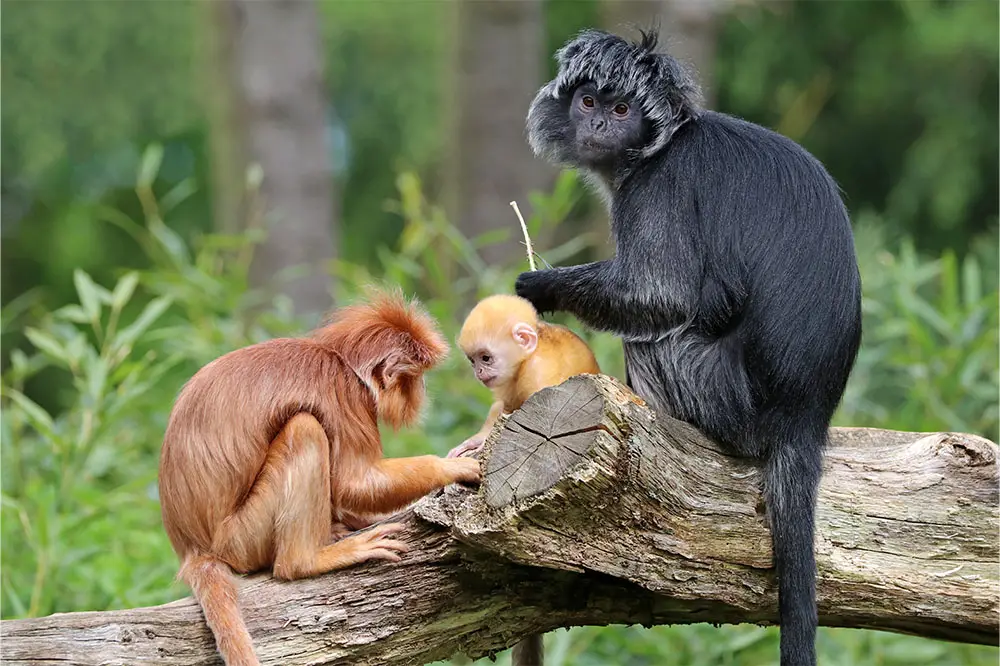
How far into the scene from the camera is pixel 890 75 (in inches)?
412

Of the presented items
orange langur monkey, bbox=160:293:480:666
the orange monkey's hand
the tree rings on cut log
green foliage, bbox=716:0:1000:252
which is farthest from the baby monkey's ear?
green foliage, bbox=716:0:1000:252

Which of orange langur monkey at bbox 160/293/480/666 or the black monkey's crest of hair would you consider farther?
the black monkey's crest of hair

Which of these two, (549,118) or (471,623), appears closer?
(471,623)

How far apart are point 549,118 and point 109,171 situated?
949 centimetres

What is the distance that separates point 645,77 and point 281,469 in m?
1.51

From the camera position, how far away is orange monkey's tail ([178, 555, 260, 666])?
97.0 inches

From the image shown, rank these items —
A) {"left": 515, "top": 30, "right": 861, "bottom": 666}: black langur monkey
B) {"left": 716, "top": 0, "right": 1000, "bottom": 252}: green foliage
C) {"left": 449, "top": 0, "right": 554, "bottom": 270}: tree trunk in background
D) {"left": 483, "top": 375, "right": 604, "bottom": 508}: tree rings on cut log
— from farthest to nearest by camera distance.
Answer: {"left": 716, "top": 0, "right": 1000, "bottom": 252}: green foliage
{"left": 449, "top": 0, "right": 554, "bottom": 270}: tree trunk in background
{"left": 515, "top": 30, "right": 861, "bottom": 666}: black langur monkey
{"left": 483, "top": 375, "right": 604, "bottom": 508}: tree rings on cut log

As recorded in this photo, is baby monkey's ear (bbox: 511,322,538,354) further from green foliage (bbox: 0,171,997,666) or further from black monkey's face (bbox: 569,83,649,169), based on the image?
green foliage (bbox: 0,171,997,666)

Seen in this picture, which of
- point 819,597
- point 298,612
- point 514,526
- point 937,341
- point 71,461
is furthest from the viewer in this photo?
point 937,341

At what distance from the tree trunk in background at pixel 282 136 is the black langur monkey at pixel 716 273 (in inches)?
154

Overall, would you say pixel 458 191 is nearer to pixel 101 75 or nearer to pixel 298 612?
pixel 101 75

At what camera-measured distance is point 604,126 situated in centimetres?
320

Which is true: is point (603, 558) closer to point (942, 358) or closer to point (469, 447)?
point (469, 447)

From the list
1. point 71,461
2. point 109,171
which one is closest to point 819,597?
point 71,461
